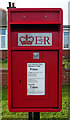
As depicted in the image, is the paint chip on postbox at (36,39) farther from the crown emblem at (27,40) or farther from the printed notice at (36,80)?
the printed notice at (36,80)

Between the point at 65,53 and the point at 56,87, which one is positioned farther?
the point at 65,53

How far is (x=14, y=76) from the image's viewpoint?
102 inches

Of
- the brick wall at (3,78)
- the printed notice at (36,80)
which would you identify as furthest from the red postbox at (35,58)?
the brick wall at (3,78)

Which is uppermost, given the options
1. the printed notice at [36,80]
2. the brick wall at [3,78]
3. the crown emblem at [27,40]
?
the crown emblem at [27,40]

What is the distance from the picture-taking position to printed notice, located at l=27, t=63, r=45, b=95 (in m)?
2.58

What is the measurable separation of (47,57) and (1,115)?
222 cm

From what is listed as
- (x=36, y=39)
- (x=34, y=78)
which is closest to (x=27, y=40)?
(x=36, y=39)

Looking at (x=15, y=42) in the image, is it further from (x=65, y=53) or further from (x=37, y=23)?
(x=65, y=53)

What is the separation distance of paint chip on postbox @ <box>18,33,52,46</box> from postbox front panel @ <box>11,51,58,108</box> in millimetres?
127

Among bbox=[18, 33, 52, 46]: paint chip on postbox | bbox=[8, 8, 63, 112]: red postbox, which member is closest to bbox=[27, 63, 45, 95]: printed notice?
bbox=[8, 8, 63, 112]: red postbox

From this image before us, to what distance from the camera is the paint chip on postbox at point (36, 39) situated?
254cm

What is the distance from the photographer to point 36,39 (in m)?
2.55

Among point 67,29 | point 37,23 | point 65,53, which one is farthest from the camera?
point 65,53

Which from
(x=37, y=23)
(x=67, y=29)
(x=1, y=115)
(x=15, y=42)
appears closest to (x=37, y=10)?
(x=37, y=23)
